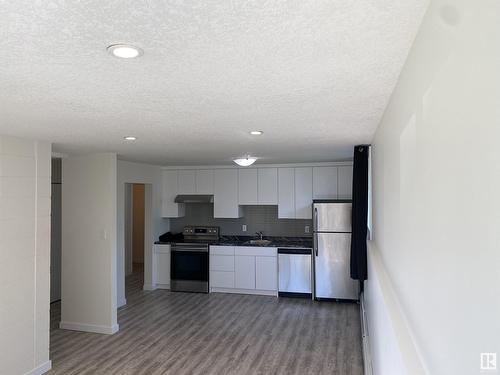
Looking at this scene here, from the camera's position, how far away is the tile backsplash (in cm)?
719

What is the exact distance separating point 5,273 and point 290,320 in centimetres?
356

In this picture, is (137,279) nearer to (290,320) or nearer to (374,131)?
(290,320)

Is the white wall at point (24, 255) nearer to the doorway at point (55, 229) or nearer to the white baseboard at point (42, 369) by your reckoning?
the white baseboard at point (42, 369)

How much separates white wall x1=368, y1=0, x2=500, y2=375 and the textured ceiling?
0.24 metres

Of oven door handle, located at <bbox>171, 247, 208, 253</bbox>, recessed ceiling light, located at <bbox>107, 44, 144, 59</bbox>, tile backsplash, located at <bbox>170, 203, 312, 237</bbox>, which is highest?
recessed ceiling light, located at <bbox>107, 44, 144, 59</bbox>

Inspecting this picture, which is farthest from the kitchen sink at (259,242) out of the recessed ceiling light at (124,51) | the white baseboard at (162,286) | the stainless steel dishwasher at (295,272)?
the recessed ceiling light at (124,51)

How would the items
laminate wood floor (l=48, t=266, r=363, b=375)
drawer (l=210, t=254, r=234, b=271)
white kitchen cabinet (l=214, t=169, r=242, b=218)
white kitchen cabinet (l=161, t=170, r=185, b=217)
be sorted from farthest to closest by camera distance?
white kitchen cabinet (l=161, t=170, r=185, b=217), white kitchen cabinet (l=214, t=169, r=242, b=218), drawer (l=210, t=254, r=234, b=271), laminate wood floor (l=48, t=266, r=363, b=375)

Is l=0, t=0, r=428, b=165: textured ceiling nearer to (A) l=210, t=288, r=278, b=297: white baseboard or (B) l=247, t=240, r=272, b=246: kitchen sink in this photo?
(B) l=247, t=240, r=272, b=246: kitchen sink

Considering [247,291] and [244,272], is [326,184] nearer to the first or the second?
[244,272]

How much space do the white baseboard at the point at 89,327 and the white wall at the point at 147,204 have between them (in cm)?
102

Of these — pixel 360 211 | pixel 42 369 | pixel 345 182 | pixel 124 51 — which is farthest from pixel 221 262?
pixel 124 51

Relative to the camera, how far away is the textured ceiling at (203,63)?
3.73 feet

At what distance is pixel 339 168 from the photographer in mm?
6562

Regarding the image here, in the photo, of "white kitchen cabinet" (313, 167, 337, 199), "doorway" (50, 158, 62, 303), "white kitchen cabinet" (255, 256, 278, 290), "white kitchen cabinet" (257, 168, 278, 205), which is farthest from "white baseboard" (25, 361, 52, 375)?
"white kitchen cabinet" (313, 167, 337, 199)
